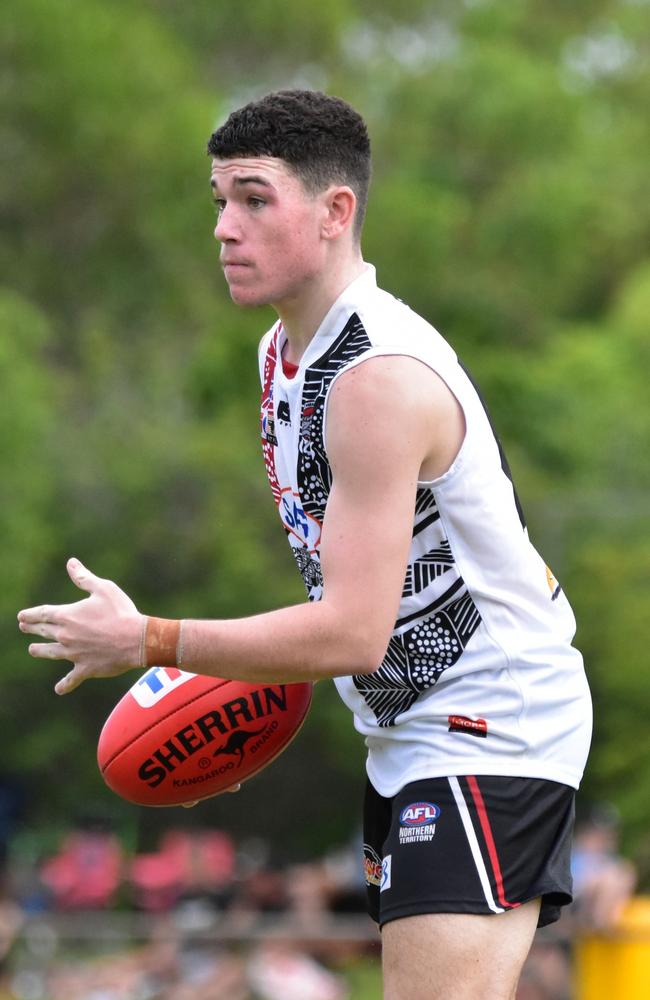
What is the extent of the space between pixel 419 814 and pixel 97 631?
2.67ft

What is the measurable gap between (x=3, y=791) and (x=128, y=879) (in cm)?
500

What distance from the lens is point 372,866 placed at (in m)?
3.62

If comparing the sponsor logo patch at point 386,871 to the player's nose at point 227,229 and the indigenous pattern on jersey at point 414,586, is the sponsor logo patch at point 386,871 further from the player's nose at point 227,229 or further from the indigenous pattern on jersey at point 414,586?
the player's nose at point 227,229

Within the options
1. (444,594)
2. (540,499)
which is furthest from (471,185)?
(444,594)

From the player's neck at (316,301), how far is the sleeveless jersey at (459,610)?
0.03 m

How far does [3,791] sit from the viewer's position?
19.3 m

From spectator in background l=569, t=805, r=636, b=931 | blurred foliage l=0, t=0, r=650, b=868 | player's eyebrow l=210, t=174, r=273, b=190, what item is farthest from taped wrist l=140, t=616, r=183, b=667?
blurred foliage l=0, t=0, r=650, b=868

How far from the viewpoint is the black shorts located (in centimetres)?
326

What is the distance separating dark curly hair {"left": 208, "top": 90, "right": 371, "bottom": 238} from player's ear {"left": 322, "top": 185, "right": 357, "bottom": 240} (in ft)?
0.07

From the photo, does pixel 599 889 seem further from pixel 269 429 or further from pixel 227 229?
pixel 227 229

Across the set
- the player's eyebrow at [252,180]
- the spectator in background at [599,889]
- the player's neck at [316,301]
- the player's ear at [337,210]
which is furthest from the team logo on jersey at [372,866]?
the spectator in background at [599,889]

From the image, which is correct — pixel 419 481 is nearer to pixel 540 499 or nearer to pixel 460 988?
pixel 460 988

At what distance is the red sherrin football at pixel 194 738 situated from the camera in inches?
150

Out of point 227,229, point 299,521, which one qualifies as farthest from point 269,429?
point 227,229
